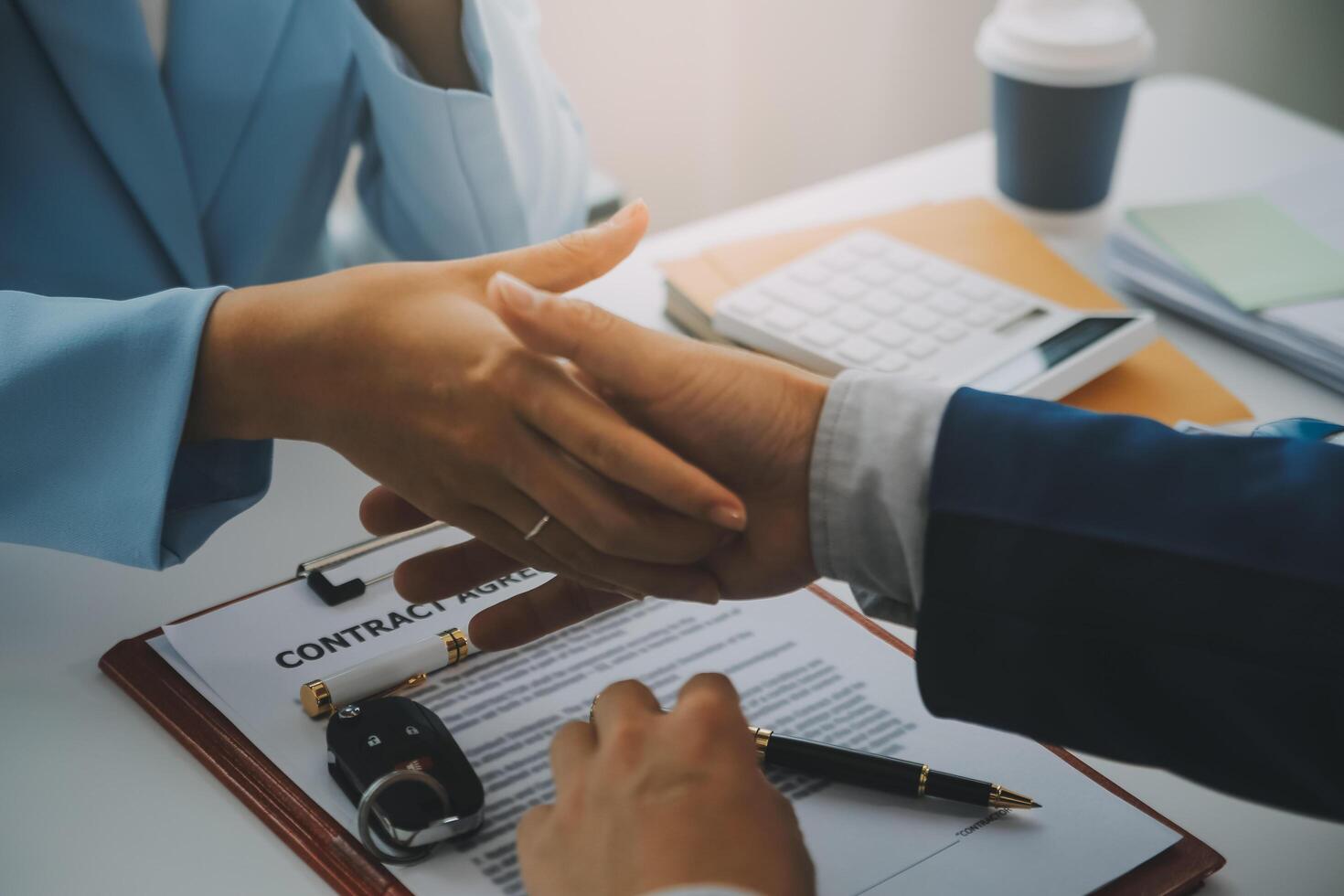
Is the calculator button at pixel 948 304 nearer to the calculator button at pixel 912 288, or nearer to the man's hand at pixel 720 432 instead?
the calculator button at pixel 912 288

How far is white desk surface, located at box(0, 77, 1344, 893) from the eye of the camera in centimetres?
63

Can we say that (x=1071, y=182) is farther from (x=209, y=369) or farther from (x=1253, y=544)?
(x=209, y=369)

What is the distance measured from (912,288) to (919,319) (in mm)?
50

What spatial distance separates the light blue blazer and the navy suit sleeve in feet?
1.42

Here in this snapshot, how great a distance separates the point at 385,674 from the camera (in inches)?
27.9

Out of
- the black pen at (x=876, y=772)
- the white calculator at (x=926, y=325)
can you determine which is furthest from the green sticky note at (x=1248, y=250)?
the black pen at (x=876, y=772)

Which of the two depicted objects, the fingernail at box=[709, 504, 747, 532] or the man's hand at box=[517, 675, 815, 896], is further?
the fingernail at box=[709, 504, 747, 532]

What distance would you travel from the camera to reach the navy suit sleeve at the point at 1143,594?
600mm

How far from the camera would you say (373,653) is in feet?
2.40

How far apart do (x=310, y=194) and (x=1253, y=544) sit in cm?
79

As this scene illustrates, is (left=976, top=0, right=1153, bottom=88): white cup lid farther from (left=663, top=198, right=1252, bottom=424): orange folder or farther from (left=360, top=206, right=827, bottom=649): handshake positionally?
(left=360, top=206, right=827, bottom=649): handshake

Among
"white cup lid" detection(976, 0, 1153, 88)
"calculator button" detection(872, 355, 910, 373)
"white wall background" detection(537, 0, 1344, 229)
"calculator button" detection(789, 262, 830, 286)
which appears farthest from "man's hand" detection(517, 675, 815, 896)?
"white wall background" detection(537, 0, 1344, 229)

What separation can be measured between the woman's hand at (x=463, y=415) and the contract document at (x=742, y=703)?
68mm

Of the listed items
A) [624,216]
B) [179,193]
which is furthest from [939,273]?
[179,193]
